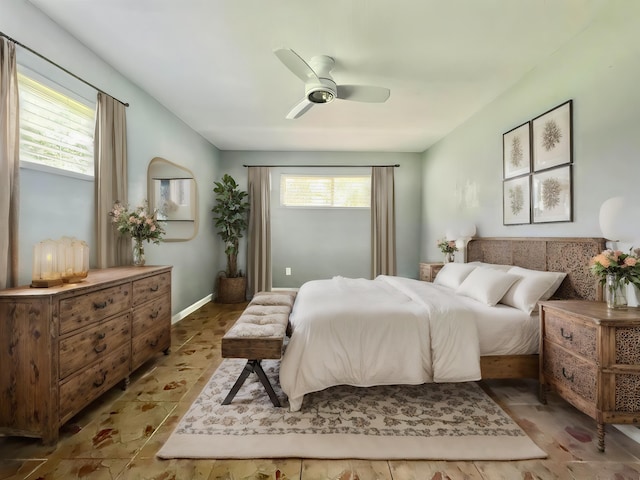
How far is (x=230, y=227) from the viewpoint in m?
4.97

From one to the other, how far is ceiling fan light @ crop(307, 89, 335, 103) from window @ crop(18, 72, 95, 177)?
6.05 ft

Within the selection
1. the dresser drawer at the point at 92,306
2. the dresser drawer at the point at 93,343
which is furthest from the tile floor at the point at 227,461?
the dresser drawer at the point at 92,306

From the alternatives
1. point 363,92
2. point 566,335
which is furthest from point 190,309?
point 566,335

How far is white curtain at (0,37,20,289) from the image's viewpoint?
170cm

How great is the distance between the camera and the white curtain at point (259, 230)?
5.25 m

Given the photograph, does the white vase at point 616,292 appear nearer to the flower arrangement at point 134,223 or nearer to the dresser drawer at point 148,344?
the dresser drawer at point 148,344

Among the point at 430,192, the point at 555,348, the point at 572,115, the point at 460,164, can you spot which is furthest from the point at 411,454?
the point at 430,192

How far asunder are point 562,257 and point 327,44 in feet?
8.30

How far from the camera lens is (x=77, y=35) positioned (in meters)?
2.23

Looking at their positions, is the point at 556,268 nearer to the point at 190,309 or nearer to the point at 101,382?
the point at 101,382

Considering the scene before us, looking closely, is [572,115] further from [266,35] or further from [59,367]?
[59,367]

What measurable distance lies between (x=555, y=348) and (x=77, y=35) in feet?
13.5

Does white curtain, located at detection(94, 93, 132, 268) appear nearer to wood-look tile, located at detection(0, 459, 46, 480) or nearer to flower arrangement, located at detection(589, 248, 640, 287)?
wood-look tile, located at detection(0, 459, 46, 480)

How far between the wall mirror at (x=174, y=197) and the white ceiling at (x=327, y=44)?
2.55 ft
